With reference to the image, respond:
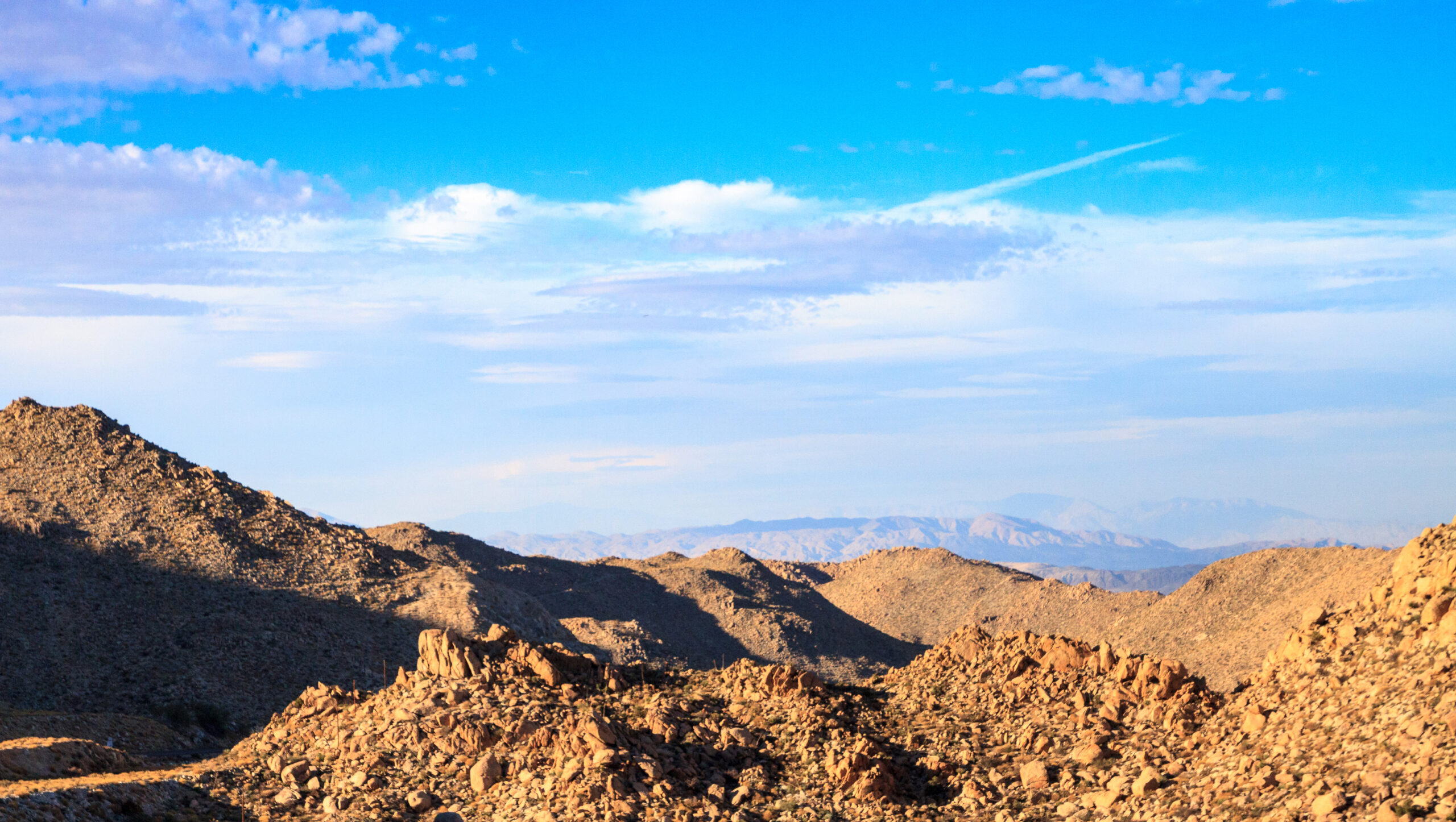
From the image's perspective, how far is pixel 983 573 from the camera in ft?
299

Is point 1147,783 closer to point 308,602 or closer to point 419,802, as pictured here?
point 419,802

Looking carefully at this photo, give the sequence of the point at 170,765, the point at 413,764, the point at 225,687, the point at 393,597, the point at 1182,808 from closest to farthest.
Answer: the point at 1182,808, the point at 413,764, the point at 170,765, the point at 225,687, the point at 393,597

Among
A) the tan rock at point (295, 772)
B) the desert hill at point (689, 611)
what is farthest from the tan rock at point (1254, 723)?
the desert hill at point (689, 611)

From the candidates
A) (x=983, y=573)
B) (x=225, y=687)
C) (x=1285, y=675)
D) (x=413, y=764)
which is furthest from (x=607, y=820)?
(x=983, y=573)

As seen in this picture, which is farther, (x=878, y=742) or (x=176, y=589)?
(x=176, y=589)

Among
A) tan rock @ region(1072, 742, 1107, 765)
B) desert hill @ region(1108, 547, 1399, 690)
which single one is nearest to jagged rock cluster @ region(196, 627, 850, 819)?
tan rock @ region(1072, 742, 1107, 765)

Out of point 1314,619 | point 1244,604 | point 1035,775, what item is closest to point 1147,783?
point 1035,775

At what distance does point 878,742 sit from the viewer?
21812 mm

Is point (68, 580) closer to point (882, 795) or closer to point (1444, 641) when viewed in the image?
point (882, 795)

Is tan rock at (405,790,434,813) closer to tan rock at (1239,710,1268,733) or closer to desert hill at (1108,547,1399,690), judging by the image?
tan rock at (1239,710,1268,733)

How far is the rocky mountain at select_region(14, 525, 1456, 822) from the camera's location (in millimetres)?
16703

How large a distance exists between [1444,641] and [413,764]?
61.5 feet

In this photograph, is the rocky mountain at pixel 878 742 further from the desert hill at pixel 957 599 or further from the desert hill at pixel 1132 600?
the desert hill at pixel 957 599

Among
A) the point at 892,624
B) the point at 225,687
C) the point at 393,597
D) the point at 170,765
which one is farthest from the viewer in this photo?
the point at 892,624
